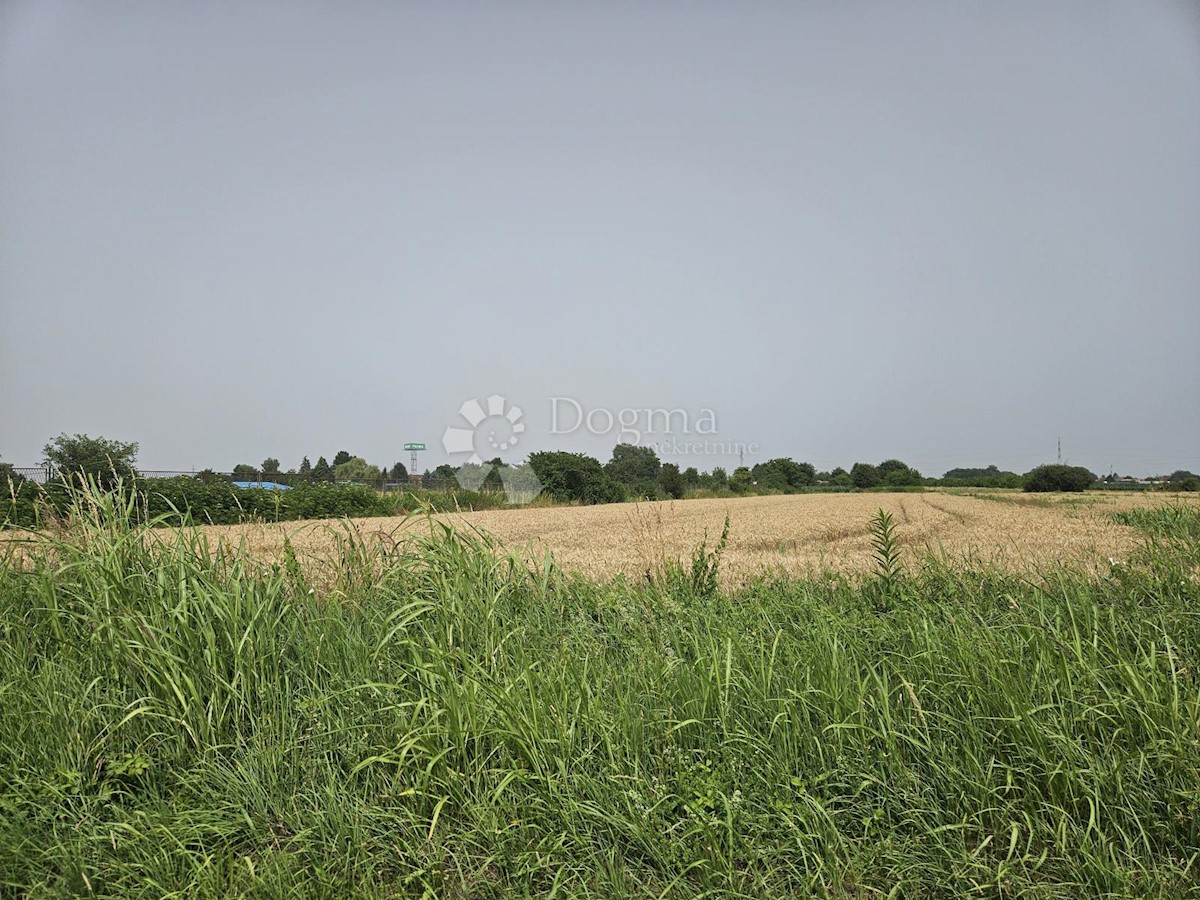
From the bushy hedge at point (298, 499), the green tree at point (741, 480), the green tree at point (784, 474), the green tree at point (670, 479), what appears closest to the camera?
the bushy hedge at point (298, 499)

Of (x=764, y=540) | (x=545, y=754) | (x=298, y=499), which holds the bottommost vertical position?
(x=764, y=540)

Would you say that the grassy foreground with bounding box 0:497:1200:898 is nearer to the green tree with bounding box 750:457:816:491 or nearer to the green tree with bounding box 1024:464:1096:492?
the green tree with bounding box 1024:464:1096:492

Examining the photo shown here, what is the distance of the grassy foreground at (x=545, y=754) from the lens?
2.14m

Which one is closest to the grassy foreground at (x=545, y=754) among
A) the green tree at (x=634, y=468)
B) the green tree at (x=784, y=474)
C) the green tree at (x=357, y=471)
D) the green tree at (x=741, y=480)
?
the green tree at (x=357, y=471)

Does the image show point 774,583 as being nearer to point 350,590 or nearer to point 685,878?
point 350,590

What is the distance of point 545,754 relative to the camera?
8.09 ft

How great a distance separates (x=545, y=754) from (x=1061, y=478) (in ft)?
191

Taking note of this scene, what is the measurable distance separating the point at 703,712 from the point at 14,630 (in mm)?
3358

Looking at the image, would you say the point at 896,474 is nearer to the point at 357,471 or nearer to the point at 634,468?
the point at 634,468

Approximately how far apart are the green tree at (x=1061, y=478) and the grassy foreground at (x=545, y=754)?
5552 cm

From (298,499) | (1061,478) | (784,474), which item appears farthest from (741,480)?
(298,499)

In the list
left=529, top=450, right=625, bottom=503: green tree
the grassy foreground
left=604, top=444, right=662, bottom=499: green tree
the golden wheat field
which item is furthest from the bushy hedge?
left=604, top=444, right=662, bottom=499: green tree

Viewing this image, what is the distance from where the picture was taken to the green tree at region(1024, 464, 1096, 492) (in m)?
49.8

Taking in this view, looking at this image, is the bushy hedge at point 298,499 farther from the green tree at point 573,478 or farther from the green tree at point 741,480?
the green tree at point 741,480
